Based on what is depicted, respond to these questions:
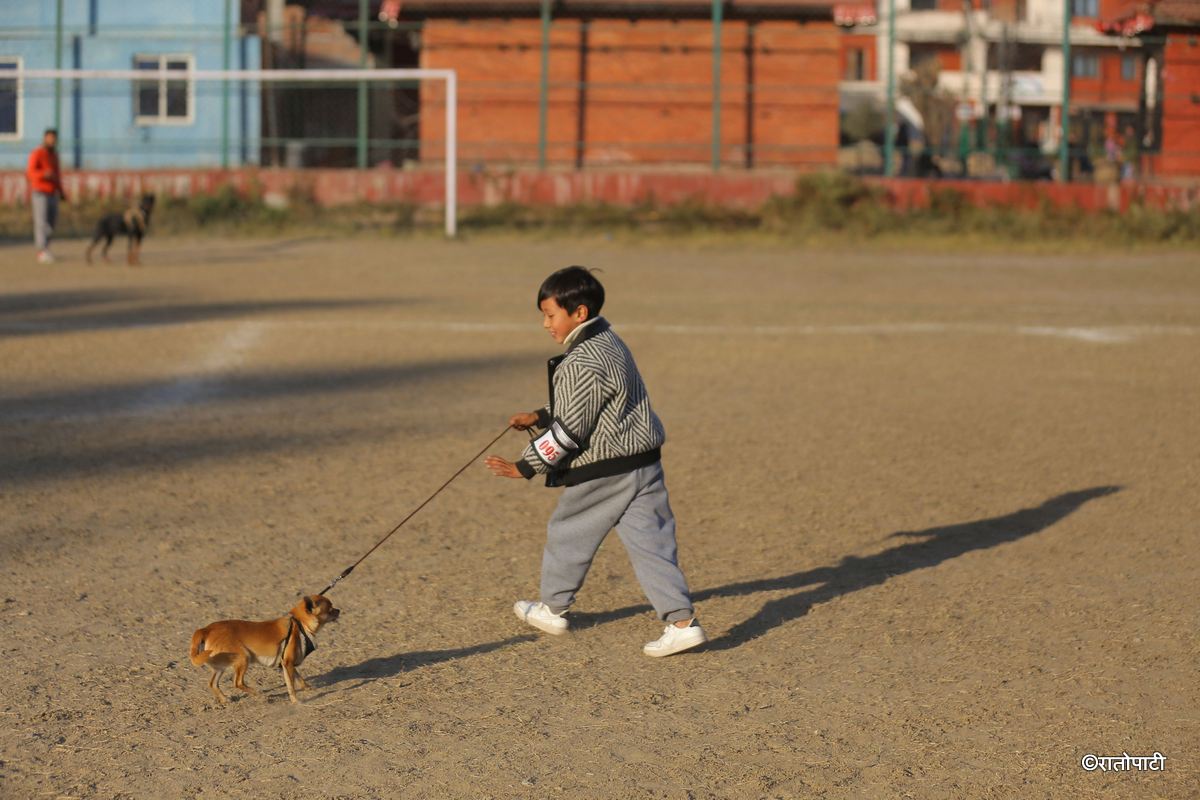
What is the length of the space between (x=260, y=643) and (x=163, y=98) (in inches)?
1054

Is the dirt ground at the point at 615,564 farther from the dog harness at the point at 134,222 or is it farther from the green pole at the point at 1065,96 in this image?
the green pole at the point at 1065,96

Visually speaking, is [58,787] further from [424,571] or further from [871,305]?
[871,305]

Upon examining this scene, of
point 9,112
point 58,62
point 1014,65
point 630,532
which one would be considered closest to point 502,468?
point 630,532

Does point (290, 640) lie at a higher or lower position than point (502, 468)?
lower

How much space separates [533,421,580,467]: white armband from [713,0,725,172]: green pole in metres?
22.9

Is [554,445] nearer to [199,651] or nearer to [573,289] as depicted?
[573,289]

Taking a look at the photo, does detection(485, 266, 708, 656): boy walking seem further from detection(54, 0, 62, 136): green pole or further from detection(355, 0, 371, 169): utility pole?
detection(54, 0, 62, 136): green pole

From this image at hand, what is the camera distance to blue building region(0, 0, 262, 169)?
96.2 feet

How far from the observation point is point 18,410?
938 cm

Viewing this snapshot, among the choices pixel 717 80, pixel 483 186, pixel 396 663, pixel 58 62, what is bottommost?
pixel 396 663

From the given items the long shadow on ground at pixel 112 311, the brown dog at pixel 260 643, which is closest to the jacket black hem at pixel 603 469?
the brown dog at pixel 260 643

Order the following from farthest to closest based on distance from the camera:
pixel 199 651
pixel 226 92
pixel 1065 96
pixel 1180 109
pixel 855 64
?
pixel 855 64 → pixel 1180 109 → pixel 226 92 → pixel 1065 96 → pixel 199 651

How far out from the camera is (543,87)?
2764cm

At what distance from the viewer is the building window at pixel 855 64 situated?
65044 mm
